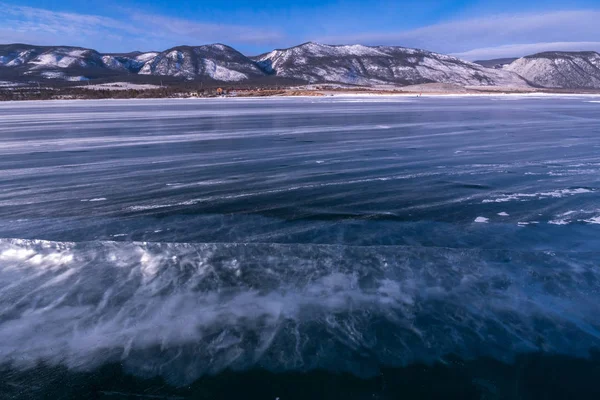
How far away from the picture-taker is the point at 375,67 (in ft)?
435

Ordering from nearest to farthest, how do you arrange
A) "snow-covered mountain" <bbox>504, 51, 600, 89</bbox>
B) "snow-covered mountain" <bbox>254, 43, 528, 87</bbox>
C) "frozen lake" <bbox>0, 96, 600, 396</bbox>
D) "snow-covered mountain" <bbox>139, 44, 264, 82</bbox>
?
"frozen lake" <bbox>0, 96, 600, 396</bbox> < "snow-covered mountain" <bbox>254, 43, 528, 87</bbox> < "snow-covered mountain" <bbox>139, 44, 264, 82</bbox> < "snow-covered mountain" <bbox>504, 51, 600, 89</bbox>

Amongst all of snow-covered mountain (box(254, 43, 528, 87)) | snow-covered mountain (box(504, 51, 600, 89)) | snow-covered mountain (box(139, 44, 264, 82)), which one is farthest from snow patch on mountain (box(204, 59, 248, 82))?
snow-covered mountain (box(504, 51, 600, 89))

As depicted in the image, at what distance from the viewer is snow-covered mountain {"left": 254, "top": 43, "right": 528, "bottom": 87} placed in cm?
11725

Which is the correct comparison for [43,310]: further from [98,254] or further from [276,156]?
[276,156]

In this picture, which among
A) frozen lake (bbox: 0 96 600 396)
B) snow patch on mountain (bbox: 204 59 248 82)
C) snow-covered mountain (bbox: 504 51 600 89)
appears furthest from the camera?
snow-covered mountain (bbox: 504 51 600 89)


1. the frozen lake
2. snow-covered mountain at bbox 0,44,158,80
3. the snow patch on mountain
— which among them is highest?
snow-covered mountain at bbox 0,44,158,80

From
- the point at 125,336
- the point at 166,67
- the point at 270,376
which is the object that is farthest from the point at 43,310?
the point at 166,67

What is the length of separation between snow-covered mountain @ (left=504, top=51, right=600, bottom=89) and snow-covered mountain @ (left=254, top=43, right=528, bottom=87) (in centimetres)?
958

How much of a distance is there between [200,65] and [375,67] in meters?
55.6

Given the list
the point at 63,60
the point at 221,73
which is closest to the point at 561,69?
the point at 221,73

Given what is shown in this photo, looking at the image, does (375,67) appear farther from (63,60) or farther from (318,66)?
(63,60)

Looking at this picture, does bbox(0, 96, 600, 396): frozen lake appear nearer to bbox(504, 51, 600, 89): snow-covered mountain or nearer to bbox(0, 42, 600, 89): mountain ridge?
bbox(0, 42, 600, 89): mountain ridge

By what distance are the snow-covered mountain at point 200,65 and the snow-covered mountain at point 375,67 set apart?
32.3ft

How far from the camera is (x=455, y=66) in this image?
132 meters
